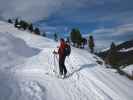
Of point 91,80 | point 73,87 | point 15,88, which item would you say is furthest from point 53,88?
point 91,80

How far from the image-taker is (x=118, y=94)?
51.2 feet

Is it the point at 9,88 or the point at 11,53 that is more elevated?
the point at 11,53

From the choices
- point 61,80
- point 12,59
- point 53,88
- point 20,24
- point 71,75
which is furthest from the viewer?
point 20,24

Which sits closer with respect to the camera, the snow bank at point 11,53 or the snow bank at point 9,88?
the snow bank at point 9,88

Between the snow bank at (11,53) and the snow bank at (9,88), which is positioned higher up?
the snow bank at (11,53)

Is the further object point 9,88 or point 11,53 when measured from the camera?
point 11,53

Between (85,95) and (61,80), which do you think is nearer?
(85,95)

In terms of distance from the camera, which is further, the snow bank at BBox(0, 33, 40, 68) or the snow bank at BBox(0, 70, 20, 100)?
the snow bank at BBox(0, 33, 40, 68)

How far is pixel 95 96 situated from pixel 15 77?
18.5ft

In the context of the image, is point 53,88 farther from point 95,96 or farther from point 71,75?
point 71,75

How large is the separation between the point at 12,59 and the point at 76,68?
22.1ft

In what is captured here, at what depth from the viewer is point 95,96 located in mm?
14781

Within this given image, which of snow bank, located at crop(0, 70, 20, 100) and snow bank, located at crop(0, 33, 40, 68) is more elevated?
snow bank, located at crop(0, 33, 40, 68)

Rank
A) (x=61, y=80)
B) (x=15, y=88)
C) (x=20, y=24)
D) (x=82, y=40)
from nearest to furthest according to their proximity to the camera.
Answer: (x=15, y=88)
(x=61, y=80)
(x=82, y=40)
(x=20, y=24)
